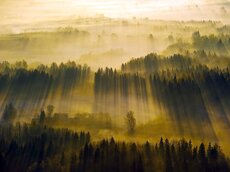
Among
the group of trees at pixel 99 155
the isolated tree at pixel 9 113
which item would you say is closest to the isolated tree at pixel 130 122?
the group of trees at pixel 99 155

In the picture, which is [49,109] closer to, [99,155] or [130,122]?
[130,122]

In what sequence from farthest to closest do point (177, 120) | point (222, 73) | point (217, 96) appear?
point (222, 73), point (217, 96), point (177, 120)

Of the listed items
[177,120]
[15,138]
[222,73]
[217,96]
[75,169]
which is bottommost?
[75,169]

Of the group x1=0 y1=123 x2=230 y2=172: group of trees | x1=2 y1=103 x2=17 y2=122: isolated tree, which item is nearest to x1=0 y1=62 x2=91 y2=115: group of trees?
x1=2 y1=103 x2=17 y2=122: isolated tree

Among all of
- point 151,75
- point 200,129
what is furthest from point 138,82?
point 200,129

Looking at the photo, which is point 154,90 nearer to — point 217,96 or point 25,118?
point 217,96

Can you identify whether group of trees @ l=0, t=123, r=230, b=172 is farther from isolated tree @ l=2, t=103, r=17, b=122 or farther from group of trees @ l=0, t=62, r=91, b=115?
group of trees @ l=0, t=62, r=91, b=115

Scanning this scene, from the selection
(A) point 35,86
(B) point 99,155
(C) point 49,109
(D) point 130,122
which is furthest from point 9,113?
(B) point 99,155
